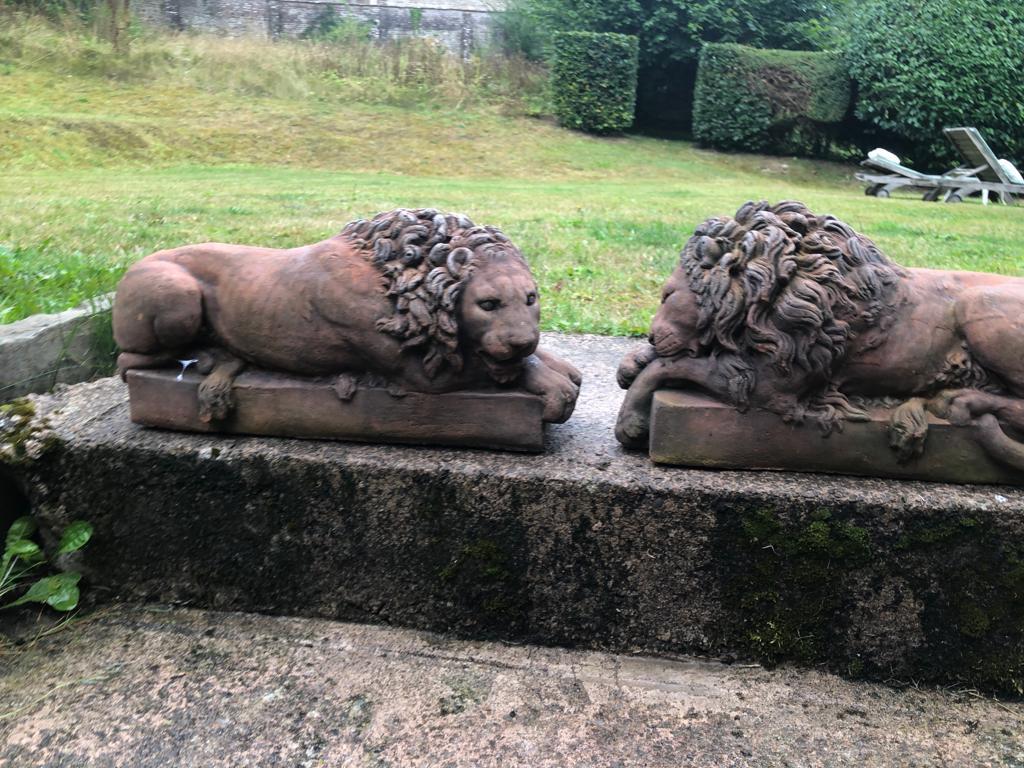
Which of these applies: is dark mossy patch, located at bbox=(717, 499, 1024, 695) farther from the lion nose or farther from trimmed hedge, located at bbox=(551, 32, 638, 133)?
trimmed hedge, located at bbox=(551, 32, 638, 133)

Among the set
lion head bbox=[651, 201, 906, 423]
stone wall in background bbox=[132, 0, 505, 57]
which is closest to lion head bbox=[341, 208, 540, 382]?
lion head bbox=[651, 201, 906, 423]

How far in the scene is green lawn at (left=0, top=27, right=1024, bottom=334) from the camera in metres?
5.27

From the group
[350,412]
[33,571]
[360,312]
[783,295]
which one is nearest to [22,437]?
[33,571]

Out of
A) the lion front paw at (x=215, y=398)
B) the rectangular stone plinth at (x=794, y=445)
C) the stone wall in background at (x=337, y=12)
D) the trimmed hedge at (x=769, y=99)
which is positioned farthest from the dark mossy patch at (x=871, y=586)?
the stone wall in background at (x=337, y=12)

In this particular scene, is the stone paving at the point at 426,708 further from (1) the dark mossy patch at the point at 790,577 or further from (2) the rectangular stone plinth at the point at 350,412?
(2) the rectangular stone plinth at the point at 350,412

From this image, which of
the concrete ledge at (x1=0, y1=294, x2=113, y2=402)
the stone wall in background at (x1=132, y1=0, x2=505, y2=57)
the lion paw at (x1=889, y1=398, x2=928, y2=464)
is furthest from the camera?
the stone wall in background at (x1=132, y1=0, x2=505, y2=57)

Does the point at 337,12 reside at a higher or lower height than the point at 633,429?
higher

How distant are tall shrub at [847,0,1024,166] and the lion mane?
50.0ft

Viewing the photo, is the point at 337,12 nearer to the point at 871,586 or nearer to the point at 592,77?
the point at 592,77

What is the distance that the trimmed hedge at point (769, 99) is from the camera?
53.0ft

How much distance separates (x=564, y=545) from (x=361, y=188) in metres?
8.39

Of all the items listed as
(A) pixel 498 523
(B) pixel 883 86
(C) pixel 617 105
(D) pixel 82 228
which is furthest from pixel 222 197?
(B) pixel 883 86

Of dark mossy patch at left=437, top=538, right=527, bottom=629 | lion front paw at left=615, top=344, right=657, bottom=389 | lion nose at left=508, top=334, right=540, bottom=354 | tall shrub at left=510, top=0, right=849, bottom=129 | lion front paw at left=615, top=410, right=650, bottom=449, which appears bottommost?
dark mossy patch at left=437, top=538, right=527, bottom=629

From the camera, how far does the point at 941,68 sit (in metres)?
14.9
